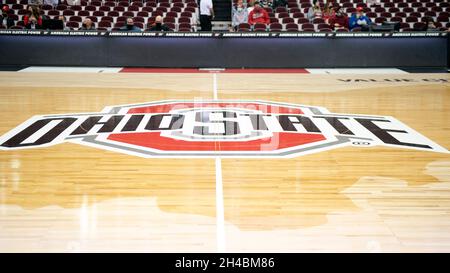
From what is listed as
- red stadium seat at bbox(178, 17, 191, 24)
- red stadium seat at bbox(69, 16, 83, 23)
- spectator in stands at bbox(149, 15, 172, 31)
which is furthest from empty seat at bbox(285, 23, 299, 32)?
red stadium seat at bbox(69, 16, 83, 23)

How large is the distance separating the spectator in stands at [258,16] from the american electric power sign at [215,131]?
817cm

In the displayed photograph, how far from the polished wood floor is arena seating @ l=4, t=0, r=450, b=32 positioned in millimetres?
10210

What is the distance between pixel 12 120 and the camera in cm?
787

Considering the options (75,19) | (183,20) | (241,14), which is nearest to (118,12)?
(75,19)

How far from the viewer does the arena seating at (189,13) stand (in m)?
17.4

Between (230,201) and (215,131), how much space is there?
2.79 m

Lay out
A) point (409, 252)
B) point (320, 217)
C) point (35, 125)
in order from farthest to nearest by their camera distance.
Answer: point (35, 125) < point (320, 217) < point (409, 252)

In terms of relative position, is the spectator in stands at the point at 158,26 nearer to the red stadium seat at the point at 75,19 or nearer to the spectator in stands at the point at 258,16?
the spectator in stands at the point at 258,16

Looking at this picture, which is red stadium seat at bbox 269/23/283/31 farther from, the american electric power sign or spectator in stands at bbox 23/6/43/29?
the american electric power sign

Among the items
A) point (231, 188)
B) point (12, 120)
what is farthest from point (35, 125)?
point (231, 188)

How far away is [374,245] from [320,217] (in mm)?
595

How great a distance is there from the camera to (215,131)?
23.6ft

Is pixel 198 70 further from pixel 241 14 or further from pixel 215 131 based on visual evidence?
pixel 215 131

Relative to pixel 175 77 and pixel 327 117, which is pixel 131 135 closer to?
pixel 327 117
